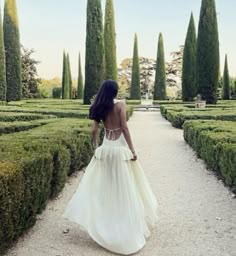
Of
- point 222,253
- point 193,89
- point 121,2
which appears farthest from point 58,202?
point 121,2

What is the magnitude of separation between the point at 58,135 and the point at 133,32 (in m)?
37.8

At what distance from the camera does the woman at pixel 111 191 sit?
3646 mm

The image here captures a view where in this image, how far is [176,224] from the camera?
4.37 m

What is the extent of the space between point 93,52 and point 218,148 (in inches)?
699

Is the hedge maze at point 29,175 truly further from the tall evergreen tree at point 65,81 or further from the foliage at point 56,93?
the foliage at point 56,93

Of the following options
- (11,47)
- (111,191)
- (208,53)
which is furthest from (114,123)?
(11,47)

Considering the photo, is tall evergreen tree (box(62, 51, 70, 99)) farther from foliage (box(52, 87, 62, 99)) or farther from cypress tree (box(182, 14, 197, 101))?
cypress tree (box(182, 14, 197, 101))

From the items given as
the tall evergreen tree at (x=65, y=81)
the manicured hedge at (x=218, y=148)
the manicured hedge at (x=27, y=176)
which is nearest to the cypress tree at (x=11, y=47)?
the tall evergreen tree at (x=65, y=81)

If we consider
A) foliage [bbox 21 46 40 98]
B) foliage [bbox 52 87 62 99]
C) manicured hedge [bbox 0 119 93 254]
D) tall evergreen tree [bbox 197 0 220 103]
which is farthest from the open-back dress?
foliage [bbox 52 87 62 99]

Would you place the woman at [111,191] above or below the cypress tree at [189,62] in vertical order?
below

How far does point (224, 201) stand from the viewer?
17.3ft

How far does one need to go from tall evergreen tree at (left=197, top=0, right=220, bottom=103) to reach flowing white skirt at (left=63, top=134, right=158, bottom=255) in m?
19.7

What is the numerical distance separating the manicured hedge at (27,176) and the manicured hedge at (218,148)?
2183 millimetres

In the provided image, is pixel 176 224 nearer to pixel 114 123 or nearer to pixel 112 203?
pixel 112 203
